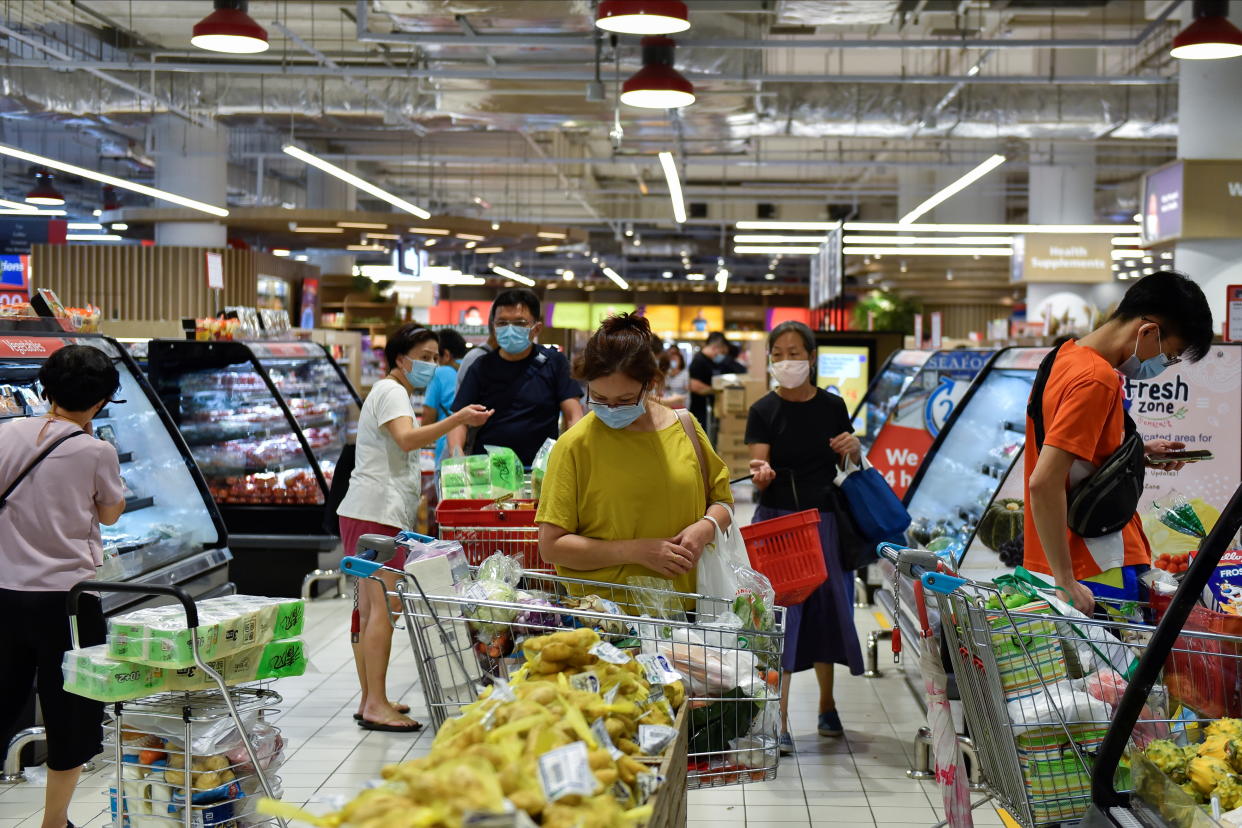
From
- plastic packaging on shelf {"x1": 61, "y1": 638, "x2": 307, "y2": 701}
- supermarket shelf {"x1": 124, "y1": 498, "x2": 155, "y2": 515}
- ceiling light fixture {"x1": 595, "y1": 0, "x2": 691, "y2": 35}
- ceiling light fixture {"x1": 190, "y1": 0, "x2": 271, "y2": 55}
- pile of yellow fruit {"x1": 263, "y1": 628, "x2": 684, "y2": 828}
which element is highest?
ceiling light fixture {"x1": 190, "y1": 0, "x2": 271, "y2": 55}

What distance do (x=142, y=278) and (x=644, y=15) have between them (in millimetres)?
13995

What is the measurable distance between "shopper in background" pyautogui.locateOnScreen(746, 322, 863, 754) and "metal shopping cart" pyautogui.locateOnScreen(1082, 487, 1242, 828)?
93.8 inches

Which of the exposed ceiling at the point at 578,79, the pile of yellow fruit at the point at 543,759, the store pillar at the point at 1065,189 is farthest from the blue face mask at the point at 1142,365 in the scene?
the store pillar at the point at 1065,189

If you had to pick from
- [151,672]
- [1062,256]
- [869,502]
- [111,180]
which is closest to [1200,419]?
[869,502]

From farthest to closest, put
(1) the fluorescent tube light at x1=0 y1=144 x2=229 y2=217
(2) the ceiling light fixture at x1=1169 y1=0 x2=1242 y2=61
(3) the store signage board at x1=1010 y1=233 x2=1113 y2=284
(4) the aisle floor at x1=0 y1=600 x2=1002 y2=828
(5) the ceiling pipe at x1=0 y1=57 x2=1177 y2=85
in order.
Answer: (3) the store signage board at x1=1010 y1=233 x2=1113 y2=284 → (1) the fluorescent tube light at x1=0 y1=144 x2=229 y2=217 → (5) the ceiling pipe at x1=0 y1=57 x2=1177 y2=85 → (2) the ceiling light fixture at x1=1169 y1=0 x2=1242 y2=61 → (4) the aisle floor at x1=0 y1=600 x2=1002 y2=828

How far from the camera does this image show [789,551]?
4.25 meters

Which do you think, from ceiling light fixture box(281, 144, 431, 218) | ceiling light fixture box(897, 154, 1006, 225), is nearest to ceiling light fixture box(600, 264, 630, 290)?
ceiling light fixture box(281, 144, 431, 218)

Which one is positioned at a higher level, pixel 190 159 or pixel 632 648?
pixel 190 159

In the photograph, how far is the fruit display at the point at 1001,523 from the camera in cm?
527

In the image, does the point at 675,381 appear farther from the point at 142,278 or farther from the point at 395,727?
the point at 395,727

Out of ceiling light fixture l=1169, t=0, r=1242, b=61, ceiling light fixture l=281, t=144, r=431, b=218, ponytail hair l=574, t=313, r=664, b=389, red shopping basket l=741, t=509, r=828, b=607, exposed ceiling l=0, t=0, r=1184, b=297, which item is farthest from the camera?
ceiling light fixture l=281, t=144, r=431, b=218

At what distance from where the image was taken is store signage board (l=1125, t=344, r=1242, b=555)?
18.2 ft

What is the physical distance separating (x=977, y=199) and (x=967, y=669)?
2052cm

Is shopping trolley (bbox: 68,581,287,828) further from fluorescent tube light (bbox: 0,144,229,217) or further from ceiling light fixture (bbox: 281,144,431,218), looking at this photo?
fluorescent tube light (bbox: 0,144,229,217)
